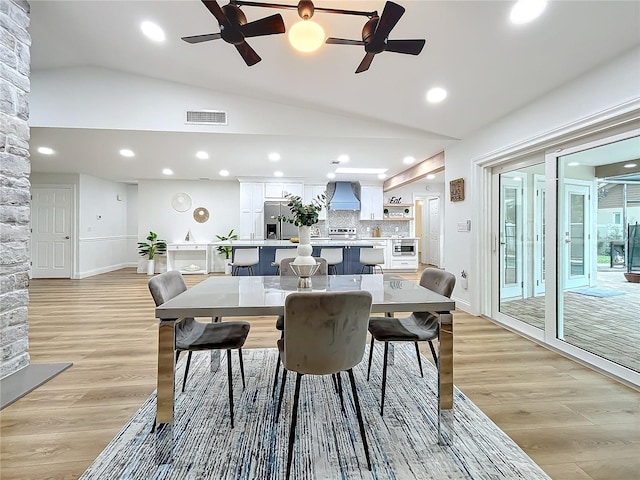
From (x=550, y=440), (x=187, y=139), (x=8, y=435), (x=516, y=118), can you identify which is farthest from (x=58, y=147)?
(x=550, y=440)

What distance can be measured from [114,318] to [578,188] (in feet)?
17.4

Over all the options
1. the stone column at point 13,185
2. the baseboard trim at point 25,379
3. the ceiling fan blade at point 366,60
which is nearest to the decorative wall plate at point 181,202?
the stone column at point 13,185

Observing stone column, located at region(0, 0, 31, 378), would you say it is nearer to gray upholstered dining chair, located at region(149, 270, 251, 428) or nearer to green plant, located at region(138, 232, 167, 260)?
gray upholstered dining chair, located at region(149, 270, 251, 428)

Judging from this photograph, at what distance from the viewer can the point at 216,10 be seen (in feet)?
5.70

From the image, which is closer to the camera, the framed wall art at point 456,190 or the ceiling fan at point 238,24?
the ceiling fan at point 238,24

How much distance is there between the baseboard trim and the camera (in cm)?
212

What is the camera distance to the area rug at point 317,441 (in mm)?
1475

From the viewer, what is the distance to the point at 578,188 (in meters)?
2.95

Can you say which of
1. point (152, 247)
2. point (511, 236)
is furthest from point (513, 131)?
point (152, 247)

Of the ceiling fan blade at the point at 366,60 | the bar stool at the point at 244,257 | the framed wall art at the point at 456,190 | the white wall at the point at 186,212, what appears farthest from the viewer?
the white wall at the point at 186,212

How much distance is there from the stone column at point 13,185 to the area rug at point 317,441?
1.32 metres

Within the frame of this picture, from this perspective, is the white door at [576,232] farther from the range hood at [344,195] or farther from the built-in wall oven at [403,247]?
the range hood at [344,195]

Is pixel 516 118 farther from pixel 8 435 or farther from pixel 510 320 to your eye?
pixel 8 435

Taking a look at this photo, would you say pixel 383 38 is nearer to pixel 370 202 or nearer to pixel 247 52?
pixel 247 52
